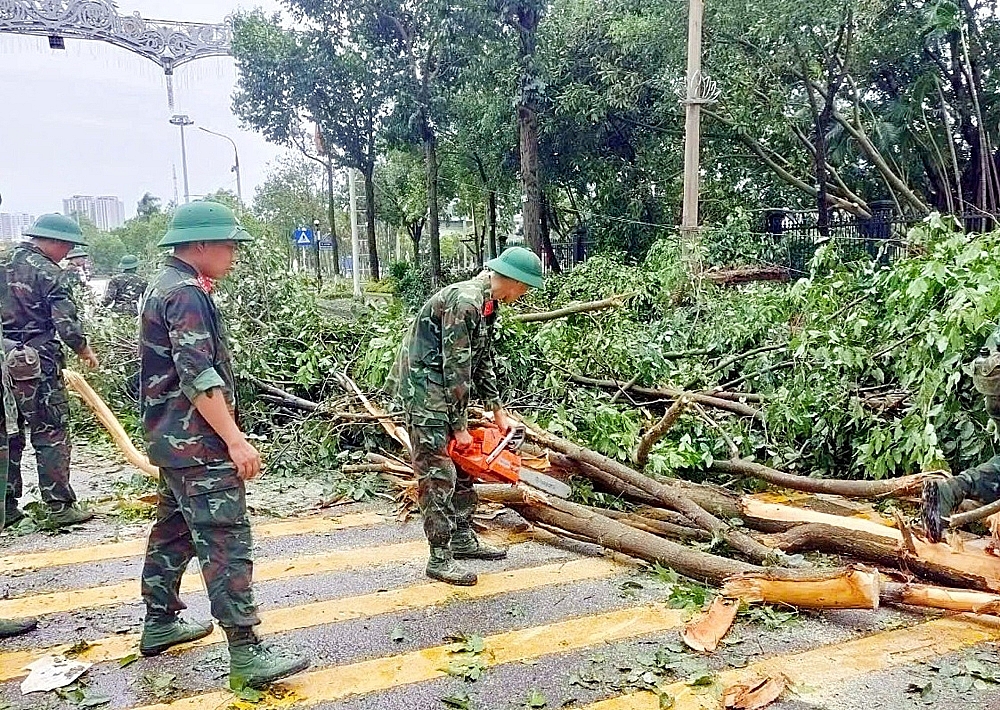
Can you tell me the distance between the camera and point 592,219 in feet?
60.6

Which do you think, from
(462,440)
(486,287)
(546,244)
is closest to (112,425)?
(462,440)

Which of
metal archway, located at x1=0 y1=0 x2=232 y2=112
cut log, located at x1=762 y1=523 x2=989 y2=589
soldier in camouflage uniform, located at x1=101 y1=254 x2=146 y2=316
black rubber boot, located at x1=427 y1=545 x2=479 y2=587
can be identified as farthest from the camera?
metal archway, located at x1=0 y1=0 x2=232 y2=112

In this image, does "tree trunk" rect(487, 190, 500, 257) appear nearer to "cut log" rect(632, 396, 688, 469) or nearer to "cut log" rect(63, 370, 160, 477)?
"cut log" rect(63, 370, 160, 477)

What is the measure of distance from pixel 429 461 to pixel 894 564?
2050 mm

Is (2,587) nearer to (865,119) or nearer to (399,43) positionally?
(399,43)

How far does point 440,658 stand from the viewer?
9.82ft

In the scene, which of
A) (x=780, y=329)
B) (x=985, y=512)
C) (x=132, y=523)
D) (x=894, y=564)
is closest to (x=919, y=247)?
(x=780, y=329)

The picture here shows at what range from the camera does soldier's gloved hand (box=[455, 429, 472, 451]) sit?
370 cm

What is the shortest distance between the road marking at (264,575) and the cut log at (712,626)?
4.38 ft

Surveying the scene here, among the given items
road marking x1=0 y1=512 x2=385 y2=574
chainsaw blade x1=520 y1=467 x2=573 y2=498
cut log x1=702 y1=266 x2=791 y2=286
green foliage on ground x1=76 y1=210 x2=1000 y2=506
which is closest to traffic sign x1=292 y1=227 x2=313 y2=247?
cut log x1=702 y1=266 x2=791 y2=286

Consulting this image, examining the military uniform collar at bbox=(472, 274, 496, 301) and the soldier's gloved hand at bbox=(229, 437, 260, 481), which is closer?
the soldier's gloved hand at bbox=(229, 437, 260, 481)

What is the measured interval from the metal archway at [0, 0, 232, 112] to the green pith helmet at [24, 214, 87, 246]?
10.3m

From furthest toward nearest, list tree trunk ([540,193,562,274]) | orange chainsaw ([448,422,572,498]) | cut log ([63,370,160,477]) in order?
tree trunk ([540,193,562,274])
cut log ([63,370,160,477])
orange chainsaw ([448,422,572,498])

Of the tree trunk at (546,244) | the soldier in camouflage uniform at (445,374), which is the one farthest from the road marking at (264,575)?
the tree trunk at (546,244)
